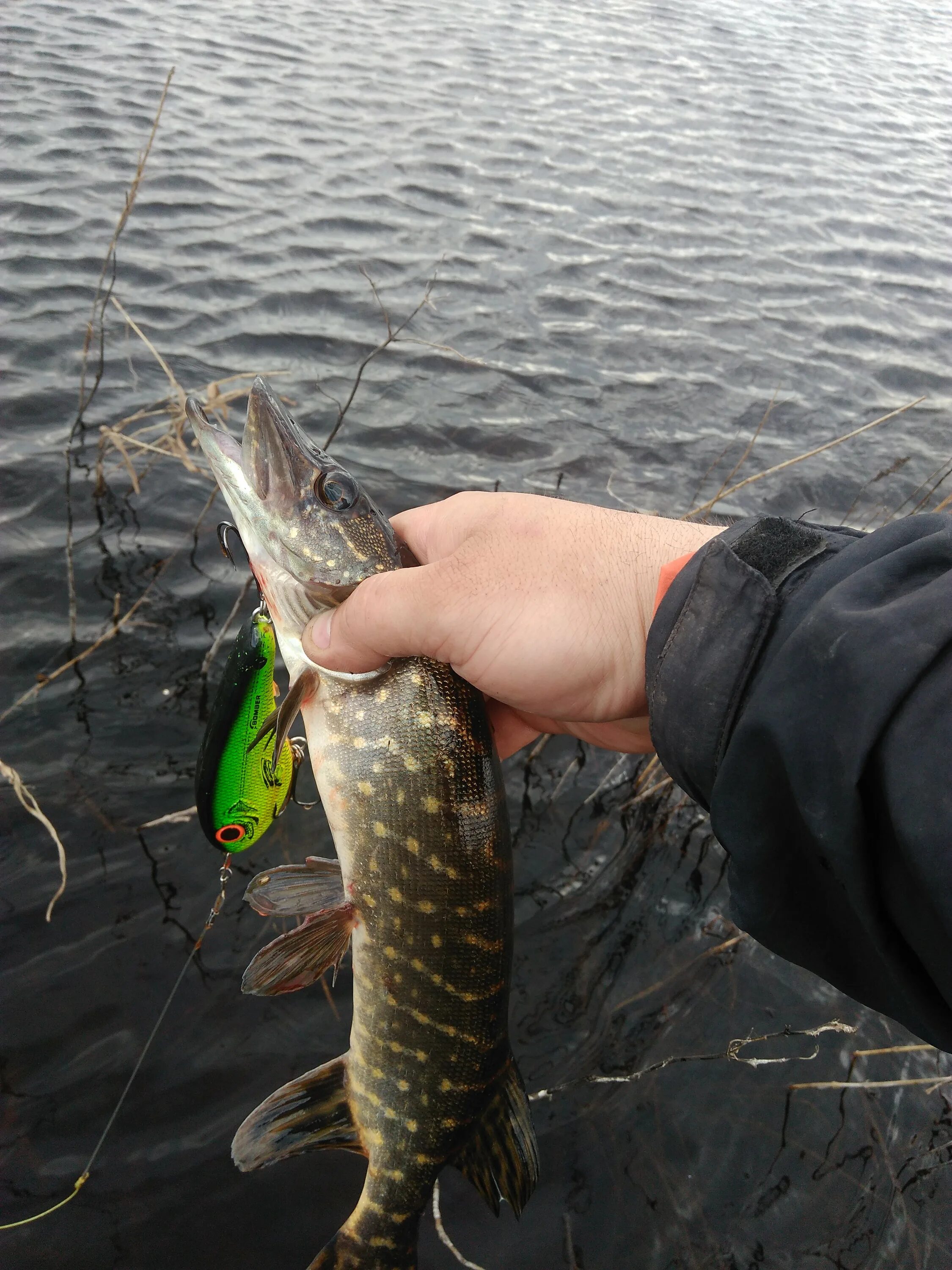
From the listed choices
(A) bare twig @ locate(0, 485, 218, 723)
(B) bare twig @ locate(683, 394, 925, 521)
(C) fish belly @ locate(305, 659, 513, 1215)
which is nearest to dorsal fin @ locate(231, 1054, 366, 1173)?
(C) fish belly @ locate(305, 659, 513, 1215)

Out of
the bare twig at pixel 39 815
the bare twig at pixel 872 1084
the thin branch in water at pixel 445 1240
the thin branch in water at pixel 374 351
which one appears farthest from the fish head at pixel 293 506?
the bare twig at pixel 872 1084

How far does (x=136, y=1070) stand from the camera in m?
2.73

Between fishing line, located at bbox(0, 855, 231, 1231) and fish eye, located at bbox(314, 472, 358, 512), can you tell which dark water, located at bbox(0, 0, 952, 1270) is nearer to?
fishing line, located at bbox(0, 855, 231, 1231)

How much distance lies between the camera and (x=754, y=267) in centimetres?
869

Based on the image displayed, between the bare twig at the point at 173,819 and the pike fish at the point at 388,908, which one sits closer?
the pike fish at the point at 388,908

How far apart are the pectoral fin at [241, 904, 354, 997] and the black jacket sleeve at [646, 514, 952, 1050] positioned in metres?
0.94

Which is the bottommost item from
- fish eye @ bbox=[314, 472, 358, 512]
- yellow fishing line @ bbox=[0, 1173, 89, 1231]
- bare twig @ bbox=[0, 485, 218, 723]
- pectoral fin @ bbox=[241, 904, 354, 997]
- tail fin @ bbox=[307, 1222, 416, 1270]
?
yellow fishing line @ bbox=[0, 1173, 89, 1231]

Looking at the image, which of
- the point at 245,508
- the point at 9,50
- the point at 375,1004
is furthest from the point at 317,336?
the point at 9,50

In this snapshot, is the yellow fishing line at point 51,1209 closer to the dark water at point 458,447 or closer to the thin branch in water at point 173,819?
the dark water at point 458,447

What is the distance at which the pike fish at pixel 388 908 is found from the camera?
215cm

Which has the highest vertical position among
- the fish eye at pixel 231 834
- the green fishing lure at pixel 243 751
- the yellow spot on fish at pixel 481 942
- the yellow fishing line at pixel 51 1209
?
the green fishing lure at pixel 243 751

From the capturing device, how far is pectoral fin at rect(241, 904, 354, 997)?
7.02 ft

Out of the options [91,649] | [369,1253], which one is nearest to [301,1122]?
[369,1253]

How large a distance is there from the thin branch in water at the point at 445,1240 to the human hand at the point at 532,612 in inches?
56.0
